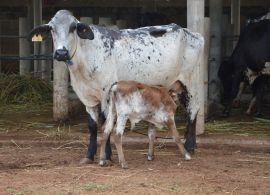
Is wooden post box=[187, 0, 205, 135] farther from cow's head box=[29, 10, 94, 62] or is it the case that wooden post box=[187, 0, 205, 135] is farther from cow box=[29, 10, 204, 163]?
cow's head box=[29, 10, 94, 62]

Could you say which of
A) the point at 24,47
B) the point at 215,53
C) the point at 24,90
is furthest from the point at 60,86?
the point at 24,47

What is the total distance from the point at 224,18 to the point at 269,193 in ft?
24.1

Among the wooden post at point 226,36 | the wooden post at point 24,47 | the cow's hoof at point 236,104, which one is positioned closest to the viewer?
the cow's hoof at point 236,104

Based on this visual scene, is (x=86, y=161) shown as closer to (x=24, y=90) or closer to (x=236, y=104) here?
(x=24, y=90)

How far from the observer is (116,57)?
7.92m

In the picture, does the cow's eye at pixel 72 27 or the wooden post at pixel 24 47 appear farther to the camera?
the wooden post at pixel 24 47

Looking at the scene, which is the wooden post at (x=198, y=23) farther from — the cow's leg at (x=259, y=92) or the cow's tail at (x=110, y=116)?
the cow's leg at (x=259, y=92)

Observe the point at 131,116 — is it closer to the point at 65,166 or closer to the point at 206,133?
the point at 65,166

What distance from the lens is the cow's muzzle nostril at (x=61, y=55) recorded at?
7.26m

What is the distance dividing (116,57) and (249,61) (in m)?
4.45

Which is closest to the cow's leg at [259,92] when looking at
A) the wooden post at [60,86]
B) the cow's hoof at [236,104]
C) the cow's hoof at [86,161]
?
the cow's hoof at [236,104]

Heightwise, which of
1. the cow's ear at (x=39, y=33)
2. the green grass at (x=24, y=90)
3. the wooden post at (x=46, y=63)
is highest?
the cow's ear at (x=39, y=33)

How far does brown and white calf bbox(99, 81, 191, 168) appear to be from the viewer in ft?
24.4

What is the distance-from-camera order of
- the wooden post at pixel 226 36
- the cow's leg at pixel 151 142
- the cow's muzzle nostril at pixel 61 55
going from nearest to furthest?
the cow's muzzle nostril at pixel 61 55, the cow's leg at pixel 151 142, the wooden post at pixel 226 36
